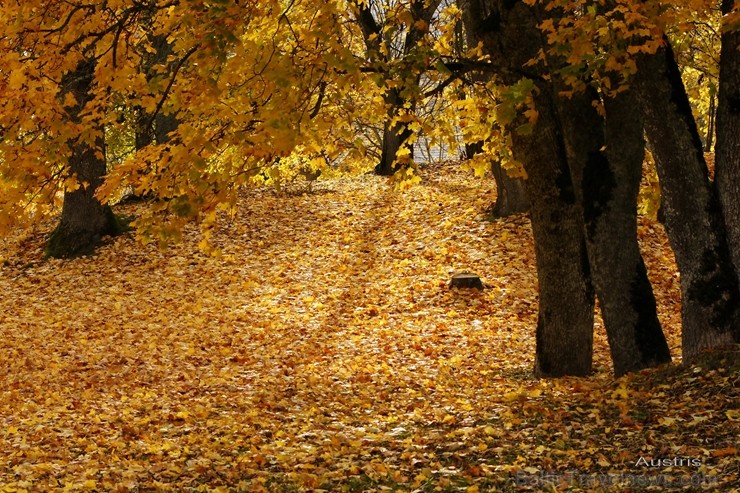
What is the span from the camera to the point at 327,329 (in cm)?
1238

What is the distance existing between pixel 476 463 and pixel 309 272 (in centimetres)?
977

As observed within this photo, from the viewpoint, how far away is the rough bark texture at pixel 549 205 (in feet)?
25.3

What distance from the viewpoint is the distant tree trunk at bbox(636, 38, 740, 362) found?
6543 millimetres

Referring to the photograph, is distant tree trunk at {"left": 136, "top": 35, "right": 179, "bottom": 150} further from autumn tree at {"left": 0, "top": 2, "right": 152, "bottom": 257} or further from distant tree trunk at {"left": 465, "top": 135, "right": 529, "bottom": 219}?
autumn tree at {"left": 0, "top": 2, "right": 152, "bottom": 257}

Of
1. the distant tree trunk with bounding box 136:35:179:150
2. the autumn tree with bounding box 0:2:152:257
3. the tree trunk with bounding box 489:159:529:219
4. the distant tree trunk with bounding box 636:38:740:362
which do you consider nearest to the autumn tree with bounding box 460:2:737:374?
the distant tree trunk with bounding box 636:38:740:362

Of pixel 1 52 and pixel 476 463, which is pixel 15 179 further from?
pixel 476 463

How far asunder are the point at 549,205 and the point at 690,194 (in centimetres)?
168

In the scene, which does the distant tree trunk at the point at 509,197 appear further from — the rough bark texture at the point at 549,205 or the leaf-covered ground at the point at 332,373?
the rough bark texture at the point at 549,205

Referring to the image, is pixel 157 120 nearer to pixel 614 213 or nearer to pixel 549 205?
pixel 549 205

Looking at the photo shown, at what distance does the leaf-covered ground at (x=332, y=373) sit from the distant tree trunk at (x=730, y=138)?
43.9 inches

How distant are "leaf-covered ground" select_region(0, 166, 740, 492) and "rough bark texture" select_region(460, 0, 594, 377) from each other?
1.58 feet

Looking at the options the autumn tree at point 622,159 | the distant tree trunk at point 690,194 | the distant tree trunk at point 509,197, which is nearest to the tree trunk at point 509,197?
the distant tree trunk at point 509,197

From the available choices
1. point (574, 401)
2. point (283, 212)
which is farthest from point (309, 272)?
point (574, 401)

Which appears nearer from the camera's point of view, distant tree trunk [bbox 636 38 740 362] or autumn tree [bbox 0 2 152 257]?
autumn tree [bbox 0 2 152 257]
